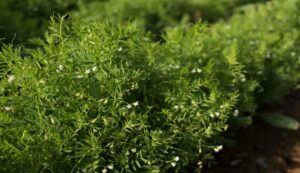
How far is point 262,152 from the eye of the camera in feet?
14.4

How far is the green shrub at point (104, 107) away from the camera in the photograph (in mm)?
2879

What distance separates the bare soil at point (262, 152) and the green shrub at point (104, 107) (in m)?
0.64

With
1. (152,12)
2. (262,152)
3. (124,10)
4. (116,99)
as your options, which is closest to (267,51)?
(262,152)

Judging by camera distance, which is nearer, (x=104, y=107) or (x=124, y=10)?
(x=104, y=107)

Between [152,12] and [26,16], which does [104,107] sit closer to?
[152,12]

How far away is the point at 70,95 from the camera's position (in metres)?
3.04

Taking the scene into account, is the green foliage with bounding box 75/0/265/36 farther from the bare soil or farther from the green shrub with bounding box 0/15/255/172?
the green shrub with bounding box 0/15/255/172

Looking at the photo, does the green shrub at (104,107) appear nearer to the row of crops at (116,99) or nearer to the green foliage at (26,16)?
the row of crops at (116,99)

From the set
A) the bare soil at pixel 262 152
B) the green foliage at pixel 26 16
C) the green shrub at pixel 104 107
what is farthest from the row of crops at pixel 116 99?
the green foliage at pixel 26 16

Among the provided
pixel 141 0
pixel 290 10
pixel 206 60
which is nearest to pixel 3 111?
pixel 206 60

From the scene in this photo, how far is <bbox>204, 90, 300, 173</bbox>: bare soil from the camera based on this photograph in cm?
420

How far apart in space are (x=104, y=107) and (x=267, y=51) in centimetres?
213

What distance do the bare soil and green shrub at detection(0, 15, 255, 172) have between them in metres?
0.64

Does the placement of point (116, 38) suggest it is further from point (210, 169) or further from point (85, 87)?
point (210, 169)
